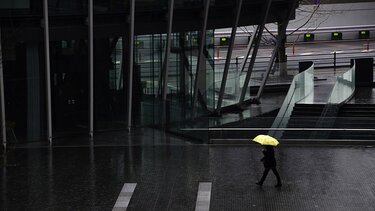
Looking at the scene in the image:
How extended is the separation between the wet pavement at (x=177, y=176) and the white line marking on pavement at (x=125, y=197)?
10 centimetres

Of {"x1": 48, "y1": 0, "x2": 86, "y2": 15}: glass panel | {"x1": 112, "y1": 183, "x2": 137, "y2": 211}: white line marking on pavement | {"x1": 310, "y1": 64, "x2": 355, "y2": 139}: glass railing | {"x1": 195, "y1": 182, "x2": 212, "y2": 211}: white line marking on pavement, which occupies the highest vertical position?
{"x1": 48, "y1": 0, "x2": 86, "y2": 15}: glass panel

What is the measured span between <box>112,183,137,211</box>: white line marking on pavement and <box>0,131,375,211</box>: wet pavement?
0.10m

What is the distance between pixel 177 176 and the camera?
17.6m

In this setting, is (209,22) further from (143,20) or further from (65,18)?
(65,18)

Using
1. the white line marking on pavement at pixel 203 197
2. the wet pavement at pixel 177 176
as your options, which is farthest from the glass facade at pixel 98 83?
the white line marking on pavement at pixel 203 197

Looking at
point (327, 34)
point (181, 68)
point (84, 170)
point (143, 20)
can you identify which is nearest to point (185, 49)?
point (181, 68)

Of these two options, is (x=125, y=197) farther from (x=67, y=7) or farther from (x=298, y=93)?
(x=298, y=93)

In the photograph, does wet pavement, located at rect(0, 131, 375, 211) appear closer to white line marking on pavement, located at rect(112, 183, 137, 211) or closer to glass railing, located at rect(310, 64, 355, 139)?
white line marking on pavement, located at rect(112, 183, 137, 211)

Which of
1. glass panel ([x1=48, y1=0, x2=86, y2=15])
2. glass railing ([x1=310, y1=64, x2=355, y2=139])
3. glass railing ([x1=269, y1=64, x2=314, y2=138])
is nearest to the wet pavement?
glass panel ([x1=48, y1=0, x2=86, y2=15])

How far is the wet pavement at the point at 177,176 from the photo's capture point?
15164 mm

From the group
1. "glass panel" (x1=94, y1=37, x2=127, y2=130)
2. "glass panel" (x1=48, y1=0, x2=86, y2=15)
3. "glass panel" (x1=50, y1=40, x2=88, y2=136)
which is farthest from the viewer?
"glass panel" (x1=94, y1=37, x2=127, y2=130)

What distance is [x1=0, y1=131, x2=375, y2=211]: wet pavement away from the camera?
15.2 m

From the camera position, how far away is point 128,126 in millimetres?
24844

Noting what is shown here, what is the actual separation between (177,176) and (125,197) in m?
2.30
